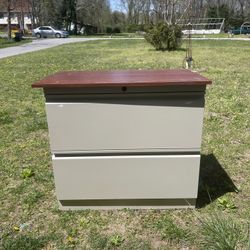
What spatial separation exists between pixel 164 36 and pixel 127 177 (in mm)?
14217

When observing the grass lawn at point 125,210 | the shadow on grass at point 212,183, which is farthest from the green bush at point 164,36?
the shadow on grass at point 212,183

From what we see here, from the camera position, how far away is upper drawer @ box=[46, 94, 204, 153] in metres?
2.39

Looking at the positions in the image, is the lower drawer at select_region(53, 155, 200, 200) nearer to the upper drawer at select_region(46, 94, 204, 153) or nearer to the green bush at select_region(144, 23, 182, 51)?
the upper drawer at select_region(46, 94, 204, 153)

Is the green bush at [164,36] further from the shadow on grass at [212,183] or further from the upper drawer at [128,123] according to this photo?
the upper drawer at [128,123]

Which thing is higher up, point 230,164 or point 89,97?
point 89,97

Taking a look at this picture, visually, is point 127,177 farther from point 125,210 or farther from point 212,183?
point 212,183

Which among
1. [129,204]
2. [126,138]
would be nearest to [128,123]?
[126,138]

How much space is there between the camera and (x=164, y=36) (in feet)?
52.3

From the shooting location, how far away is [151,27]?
53.9 ft

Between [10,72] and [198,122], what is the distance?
9.21 metres

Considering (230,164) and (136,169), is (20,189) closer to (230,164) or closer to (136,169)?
(136,169)

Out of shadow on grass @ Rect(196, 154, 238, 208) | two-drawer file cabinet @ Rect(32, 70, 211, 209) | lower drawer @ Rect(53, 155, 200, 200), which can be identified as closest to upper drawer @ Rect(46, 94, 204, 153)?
two-drawer file cabinet @ Rect(32, 70, 211, 209)

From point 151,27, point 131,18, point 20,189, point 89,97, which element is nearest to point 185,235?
point 89,97

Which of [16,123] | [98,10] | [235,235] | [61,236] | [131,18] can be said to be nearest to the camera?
[235,235]
